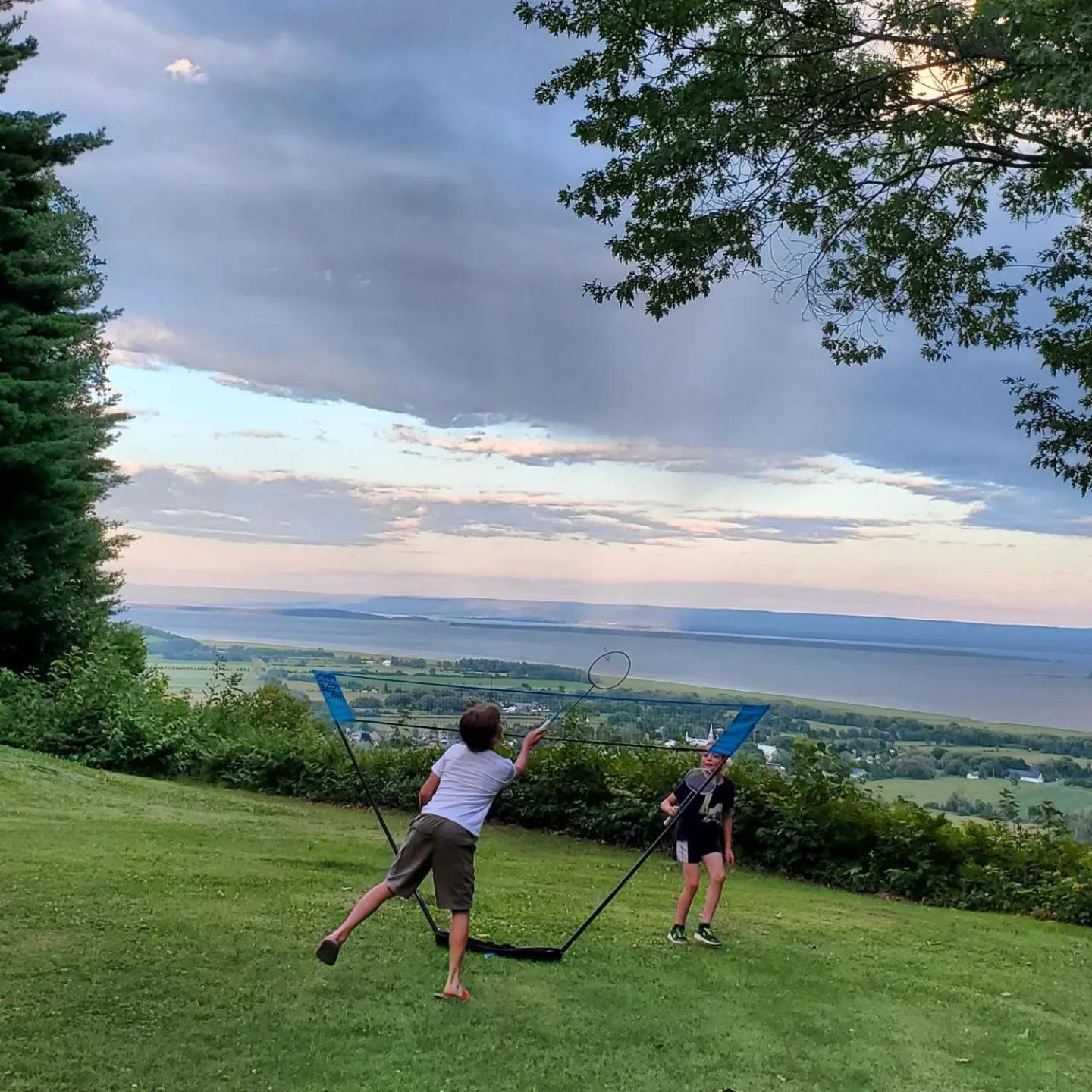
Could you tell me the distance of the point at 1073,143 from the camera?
8.30 meters

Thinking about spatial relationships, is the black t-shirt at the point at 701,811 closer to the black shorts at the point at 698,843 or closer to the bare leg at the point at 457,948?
the black shorts at the point at 698,843

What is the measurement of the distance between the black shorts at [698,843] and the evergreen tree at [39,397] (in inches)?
613

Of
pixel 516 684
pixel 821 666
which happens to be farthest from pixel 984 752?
pixel 516 684

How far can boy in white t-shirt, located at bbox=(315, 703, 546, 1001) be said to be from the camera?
525 cm

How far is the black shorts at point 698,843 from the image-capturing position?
268 inches

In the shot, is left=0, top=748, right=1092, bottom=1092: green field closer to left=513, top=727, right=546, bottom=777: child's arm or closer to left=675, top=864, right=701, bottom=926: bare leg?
left=675, top=864, right=701, bottom=926: bare leg

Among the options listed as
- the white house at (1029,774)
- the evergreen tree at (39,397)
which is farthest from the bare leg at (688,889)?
the evergreen tree at (39,397)

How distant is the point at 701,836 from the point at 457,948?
2131 millimetres

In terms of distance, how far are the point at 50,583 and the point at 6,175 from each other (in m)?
7.66

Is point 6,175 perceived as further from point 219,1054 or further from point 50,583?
point 219,1054

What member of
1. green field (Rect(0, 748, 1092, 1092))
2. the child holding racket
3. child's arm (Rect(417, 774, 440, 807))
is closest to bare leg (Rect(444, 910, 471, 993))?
green field (Rect(0, 748, 1092, 1092))

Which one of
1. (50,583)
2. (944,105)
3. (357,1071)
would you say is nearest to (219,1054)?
(357,1071)

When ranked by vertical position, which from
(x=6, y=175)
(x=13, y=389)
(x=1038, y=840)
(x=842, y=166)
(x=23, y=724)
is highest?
(x=6, y=175)

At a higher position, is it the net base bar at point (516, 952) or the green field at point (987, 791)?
the green field at point (987, 791)
